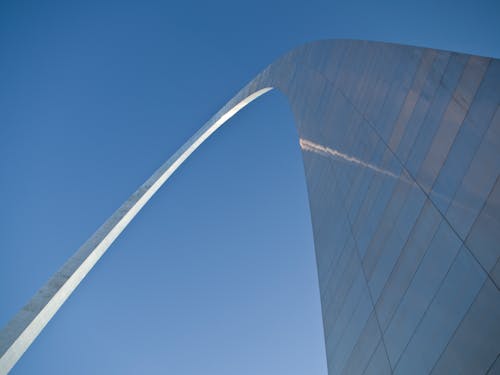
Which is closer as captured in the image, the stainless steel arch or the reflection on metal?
the stainless steel arch

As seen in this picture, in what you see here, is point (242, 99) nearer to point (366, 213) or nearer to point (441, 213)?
point (366, 213)

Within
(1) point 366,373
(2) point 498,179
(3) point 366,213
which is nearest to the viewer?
(2) point 498,179

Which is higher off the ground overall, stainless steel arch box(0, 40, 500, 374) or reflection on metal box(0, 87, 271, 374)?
stainless steel arch box(0, 40, 500, 374)

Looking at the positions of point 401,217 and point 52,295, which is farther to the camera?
point 52,295

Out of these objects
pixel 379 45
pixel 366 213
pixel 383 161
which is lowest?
pixel 366 213

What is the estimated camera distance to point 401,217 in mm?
9320

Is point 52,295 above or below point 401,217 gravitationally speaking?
below

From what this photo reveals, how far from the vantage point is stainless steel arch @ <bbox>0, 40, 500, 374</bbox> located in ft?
21.2

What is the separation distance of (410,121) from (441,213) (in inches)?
110

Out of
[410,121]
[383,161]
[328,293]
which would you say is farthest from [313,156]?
[410,121]

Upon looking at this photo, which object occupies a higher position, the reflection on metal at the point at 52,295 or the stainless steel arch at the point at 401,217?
the stainless steel arch at the point at 401,217

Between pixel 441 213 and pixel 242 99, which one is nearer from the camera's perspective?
pixel 441 213

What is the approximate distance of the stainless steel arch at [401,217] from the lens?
→ 6.45 meters

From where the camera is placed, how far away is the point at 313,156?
18.8m
